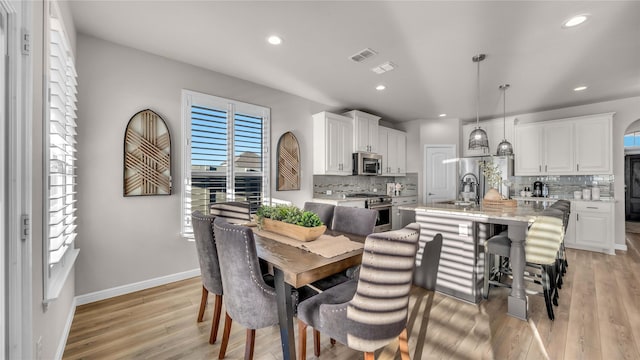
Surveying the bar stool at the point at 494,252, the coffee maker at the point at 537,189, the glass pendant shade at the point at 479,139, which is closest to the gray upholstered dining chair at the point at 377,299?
the bar stool at the point at 494,252

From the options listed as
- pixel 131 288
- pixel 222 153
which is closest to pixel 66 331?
pixel 131 288

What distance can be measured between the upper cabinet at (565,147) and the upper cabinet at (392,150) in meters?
2.14

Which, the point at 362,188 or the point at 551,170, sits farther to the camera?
the point at 362,188

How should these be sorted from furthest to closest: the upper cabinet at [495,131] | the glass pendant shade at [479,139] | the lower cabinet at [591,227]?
the upper cabinet at [495,131], the lower cabinet at [591,227], the glass pendant shade at [479,139]

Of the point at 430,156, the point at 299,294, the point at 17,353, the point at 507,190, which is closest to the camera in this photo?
the point at 17,353

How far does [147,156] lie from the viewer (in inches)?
114

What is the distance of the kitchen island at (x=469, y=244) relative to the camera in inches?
92.4

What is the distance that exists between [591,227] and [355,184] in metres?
3.99

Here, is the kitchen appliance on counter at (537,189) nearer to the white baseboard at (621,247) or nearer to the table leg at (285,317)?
the white baseboard at (621,247)

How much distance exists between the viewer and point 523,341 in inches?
79.4

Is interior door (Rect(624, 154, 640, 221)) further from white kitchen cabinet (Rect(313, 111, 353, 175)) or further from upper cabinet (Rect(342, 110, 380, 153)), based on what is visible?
white kitchen cabinet (Rect(313, 111, 353, 175))

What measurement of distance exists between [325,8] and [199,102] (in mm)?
1948

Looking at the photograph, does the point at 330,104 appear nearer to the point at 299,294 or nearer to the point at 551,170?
the point at 299,294

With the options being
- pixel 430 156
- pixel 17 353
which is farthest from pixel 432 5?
pixel 430 156
